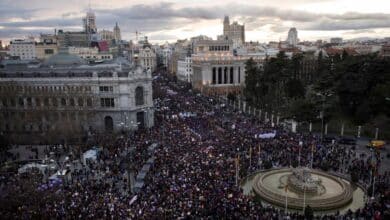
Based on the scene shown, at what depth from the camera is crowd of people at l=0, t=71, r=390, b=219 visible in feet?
74.1

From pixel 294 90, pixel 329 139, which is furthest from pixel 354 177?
pixel 294 90

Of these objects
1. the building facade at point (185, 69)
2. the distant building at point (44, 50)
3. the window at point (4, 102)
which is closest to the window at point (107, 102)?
the window at point (4, 102)

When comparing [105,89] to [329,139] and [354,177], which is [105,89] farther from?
[354,177]

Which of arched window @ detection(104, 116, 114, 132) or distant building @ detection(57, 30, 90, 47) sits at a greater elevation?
distant building @ detection(57, 30, 90, 47)

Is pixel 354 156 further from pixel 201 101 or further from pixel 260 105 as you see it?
pixel 201 101

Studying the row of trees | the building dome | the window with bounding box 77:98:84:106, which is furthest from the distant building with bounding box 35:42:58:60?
the row of trees

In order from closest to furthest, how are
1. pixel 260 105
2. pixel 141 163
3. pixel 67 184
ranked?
1. pixel 67 184
2. pixel 141 163
3. pixel 260 105

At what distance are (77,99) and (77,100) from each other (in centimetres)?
15

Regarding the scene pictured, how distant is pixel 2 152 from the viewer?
131 feet

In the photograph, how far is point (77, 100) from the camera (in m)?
51.2

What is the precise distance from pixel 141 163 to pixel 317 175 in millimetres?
15596

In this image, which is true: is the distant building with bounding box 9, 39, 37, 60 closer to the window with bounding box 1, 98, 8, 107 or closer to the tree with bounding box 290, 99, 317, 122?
the window with bounding box 1, 98, 8, 107

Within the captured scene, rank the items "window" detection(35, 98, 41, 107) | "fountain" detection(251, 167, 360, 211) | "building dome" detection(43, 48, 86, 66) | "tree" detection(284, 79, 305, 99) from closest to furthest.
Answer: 1. "fountain" detection(251, 167, 360, 211)
2. "window" detection(35, 98, 41, 107)
3. "building dome" detection(43, 48, 86, 66)
4. "tree" detection(284, 79, 305, 99)

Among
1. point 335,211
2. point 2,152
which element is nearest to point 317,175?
point 335,211
